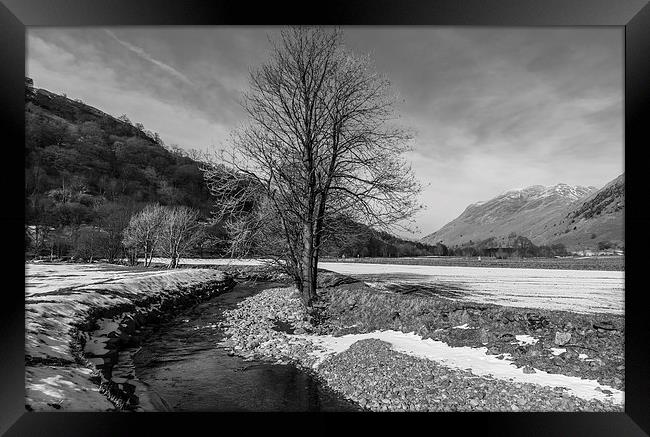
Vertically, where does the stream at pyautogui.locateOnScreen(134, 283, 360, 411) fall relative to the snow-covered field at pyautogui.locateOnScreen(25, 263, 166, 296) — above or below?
below

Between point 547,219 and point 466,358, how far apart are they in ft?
9.41

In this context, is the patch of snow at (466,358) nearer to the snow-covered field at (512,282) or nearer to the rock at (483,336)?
the rock at (483,336)

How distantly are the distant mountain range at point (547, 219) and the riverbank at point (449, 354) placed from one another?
118cm

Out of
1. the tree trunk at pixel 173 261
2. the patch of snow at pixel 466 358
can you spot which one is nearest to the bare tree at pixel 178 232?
the tree trunk at pixel 173 261

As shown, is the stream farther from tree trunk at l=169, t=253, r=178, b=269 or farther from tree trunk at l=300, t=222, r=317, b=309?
tree trunk at l=169, t=253, r=178, b=269

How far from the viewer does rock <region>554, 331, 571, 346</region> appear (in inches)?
155

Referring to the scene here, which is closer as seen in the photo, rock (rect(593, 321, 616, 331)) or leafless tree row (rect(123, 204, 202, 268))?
rock (rect(593, 321, 616, 331))

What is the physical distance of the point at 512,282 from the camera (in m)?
6.05

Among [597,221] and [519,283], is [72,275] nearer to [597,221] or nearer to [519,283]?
[519,283]

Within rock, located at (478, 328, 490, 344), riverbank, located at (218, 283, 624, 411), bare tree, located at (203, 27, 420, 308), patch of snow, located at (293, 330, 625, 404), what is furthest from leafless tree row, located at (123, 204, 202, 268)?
rock, located at (478, 328, 490, 344)

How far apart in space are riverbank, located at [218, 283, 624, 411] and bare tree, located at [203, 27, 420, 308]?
170 centimetres
